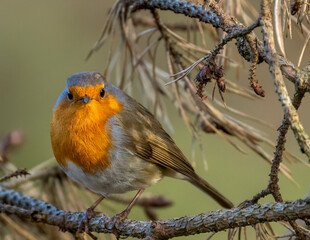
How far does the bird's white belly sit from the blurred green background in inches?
55.7

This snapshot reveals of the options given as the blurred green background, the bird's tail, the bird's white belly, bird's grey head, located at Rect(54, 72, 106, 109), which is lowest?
the bird's white belly

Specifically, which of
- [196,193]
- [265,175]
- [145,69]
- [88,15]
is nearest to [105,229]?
[145,69]

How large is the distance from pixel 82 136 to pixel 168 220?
885 mm

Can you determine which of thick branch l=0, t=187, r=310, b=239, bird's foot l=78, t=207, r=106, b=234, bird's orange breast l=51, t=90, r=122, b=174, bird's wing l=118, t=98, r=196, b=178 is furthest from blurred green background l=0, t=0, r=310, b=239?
thick branch l=0, t=187, r=310, b=239

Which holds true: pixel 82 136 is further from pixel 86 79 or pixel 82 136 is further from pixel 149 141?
pixel 149 141

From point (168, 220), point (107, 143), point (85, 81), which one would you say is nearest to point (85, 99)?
point (85, 81)

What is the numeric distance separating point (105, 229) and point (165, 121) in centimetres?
62

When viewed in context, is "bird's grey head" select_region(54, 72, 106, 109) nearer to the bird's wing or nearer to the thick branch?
the bird's wing

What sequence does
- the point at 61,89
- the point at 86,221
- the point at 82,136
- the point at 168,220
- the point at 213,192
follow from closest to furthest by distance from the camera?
1. the point at 168,220
2. the point at 86,221
3. the point at 82,136
4. the point at 213,192
5. the point at 61,89

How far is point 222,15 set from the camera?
163 cm

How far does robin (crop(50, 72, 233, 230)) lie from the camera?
2410 millimetres

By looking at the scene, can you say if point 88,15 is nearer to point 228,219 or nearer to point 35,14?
point 35,14

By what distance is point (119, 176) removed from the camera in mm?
2486

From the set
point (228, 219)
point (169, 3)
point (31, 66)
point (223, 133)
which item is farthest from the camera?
point (31, 66)
